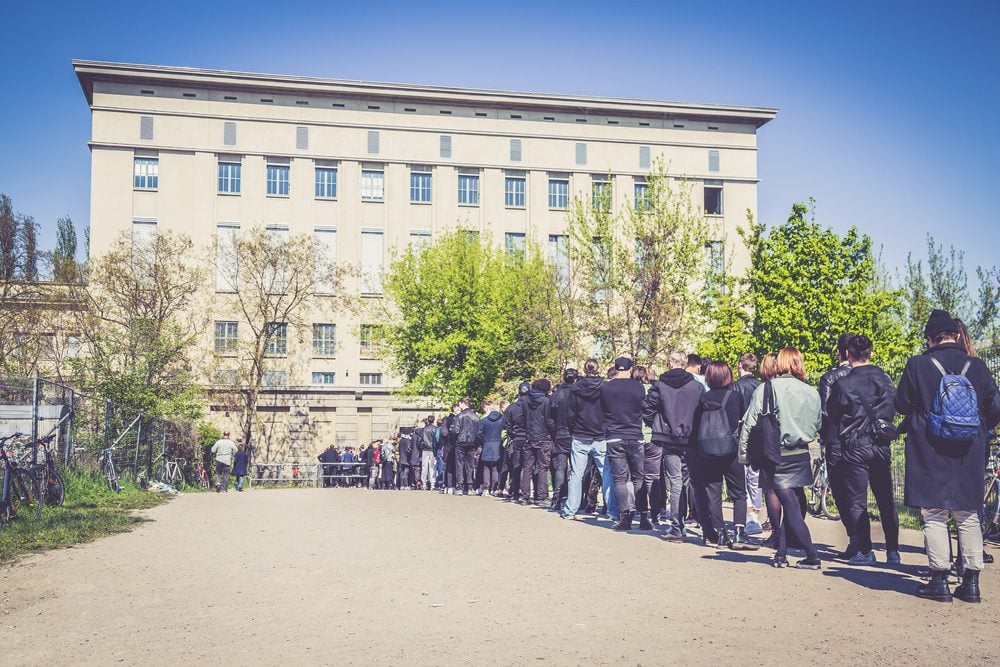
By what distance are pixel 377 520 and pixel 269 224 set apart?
145ft

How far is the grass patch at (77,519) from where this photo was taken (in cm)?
1123

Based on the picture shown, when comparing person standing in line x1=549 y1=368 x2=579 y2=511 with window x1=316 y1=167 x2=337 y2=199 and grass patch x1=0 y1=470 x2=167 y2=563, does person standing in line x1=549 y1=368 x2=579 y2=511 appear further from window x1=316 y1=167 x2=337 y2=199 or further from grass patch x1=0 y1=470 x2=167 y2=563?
window x1=316 y1=167 x2=337 y2=199

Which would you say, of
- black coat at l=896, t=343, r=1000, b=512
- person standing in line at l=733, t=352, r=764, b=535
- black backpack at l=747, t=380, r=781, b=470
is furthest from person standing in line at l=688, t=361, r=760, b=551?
black coat at l=896, t=343, r=1000, b=512

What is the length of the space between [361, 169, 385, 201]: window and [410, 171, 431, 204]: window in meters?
1.71

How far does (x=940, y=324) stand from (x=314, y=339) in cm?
4925

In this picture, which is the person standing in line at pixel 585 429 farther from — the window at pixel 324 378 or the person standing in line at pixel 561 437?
the window at pixel 324 378

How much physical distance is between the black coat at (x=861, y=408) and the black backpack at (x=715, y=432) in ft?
4.09

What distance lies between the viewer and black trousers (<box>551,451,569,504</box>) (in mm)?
15539

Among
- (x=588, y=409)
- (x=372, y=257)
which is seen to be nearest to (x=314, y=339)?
(x=372, y=257)

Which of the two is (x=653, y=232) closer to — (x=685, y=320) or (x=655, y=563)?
(x=685, y=320)

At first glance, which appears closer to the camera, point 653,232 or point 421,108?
point 653,232

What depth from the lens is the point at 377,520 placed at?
14.6m

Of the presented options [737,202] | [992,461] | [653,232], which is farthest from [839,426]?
[737,202]

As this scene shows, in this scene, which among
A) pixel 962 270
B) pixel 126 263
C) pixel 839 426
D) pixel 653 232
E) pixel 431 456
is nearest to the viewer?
pixel 839 426
